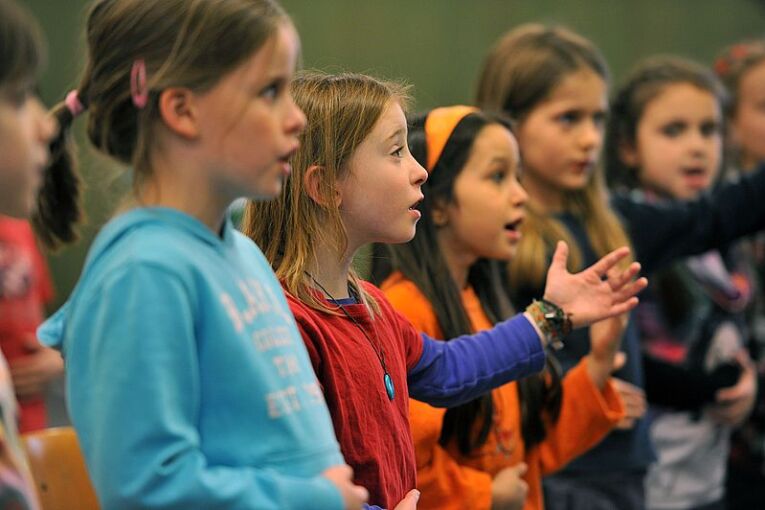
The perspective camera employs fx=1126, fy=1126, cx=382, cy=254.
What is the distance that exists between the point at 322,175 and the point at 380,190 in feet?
0.32

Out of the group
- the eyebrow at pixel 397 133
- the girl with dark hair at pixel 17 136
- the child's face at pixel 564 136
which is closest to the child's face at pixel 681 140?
the child's face at pixel 564 136

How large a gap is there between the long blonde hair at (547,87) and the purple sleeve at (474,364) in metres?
0.74

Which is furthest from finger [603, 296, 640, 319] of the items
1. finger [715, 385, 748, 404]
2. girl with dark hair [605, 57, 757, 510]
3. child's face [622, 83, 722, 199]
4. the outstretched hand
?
child's face [622, 83, 722, 199]

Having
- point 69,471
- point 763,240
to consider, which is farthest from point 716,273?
point 69,471

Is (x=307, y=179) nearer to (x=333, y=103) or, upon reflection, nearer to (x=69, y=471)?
(x=333, y=103)

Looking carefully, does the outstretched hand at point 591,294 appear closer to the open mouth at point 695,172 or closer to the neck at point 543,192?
the neck at point 543,192

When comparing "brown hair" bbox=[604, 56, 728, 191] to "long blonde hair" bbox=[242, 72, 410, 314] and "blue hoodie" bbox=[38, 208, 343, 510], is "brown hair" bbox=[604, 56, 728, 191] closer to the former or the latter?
"long blonde hair" bbox=[242, 72, 410, 314]

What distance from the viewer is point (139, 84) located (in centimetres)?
135

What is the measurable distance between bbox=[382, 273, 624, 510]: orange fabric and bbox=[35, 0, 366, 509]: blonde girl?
2.51 feet

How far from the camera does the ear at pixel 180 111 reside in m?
1.33

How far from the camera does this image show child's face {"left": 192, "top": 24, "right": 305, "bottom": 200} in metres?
1.33

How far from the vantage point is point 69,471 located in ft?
6.27

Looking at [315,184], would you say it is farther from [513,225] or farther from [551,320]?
[513,225]

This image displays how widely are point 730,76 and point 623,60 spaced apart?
2973 millimetres
